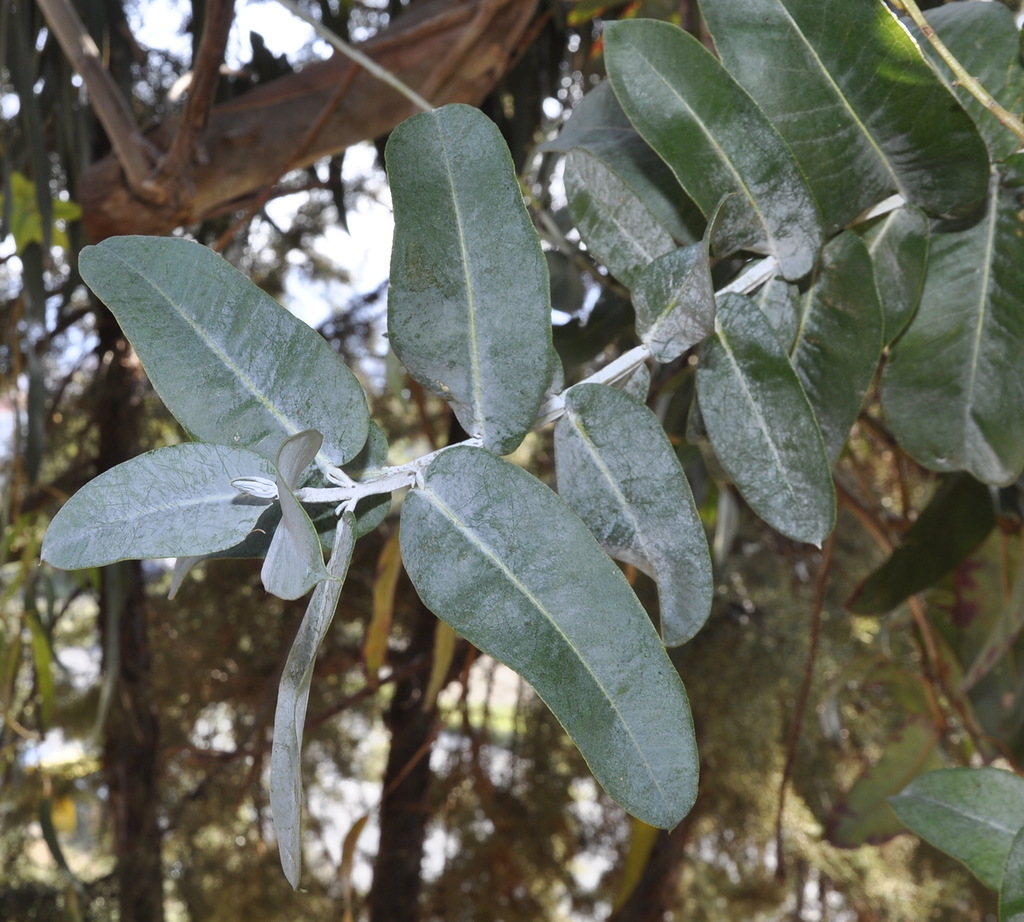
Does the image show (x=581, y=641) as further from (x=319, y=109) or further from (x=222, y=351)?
(x=319, y=109)

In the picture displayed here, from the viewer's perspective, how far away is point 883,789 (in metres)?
0.67

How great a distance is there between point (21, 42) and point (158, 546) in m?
0.73

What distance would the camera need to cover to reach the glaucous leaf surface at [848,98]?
219 mm

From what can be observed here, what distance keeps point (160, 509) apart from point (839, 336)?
0.17m

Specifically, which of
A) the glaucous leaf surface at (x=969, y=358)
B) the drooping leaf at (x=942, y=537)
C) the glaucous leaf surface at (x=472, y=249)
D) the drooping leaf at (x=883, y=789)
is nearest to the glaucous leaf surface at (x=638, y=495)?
the glaucous leaf surface at (x=472, y=249)

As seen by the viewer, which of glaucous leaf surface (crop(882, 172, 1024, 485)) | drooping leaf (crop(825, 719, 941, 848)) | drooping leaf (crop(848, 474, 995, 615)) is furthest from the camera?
drooping leaf (crop(825, 719, 941, 848))

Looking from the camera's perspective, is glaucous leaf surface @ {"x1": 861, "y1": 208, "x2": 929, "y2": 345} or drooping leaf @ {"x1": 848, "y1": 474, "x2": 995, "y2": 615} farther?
drooping leaf @ {"x1": 848, "y1": 474, "x2": 995, "y2": 615}

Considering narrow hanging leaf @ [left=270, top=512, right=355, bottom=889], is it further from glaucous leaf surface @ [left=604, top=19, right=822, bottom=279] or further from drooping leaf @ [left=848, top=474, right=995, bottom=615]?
drooping leaf @ [left=848, top=474, right=995, bottom=615]

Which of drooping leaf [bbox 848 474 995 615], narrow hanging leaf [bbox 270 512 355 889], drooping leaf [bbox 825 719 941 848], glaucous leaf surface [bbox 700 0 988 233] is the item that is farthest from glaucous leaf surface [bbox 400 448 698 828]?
drooping leaf [bbox 825 719 941 848]

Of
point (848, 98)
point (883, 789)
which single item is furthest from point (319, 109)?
point (883, 789)

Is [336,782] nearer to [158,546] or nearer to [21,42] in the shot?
[21,42]

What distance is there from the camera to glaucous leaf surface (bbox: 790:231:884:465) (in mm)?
233

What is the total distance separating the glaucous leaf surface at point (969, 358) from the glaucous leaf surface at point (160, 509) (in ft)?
0.65

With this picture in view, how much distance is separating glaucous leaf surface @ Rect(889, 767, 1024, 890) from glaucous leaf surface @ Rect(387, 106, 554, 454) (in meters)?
0.18
